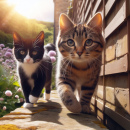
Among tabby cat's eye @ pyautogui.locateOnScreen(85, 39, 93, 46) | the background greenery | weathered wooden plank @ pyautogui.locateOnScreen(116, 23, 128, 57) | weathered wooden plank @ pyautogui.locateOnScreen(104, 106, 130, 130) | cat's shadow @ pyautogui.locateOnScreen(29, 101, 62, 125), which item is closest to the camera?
weathered wooden plank @ pyautogui.locateOnScreen(104, 106, 130, 130)

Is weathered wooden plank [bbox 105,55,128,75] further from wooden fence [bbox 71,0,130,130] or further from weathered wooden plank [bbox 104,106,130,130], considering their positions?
weathered wooden plank [bbox 104,106,130,130]

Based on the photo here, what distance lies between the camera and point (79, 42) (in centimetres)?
167

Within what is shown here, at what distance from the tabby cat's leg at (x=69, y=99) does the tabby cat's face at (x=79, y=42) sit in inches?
11.3

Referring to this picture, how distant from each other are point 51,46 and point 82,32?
1232mm

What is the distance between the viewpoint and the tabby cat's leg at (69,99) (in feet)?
5.16

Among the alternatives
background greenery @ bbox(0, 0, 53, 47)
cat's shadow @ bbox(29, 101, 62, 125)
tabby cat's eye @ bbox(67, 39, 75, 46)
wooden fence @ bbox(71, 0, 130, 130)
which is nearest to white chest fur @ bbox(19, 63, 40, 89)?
cat's shadow @ bbox(29, 101, 62, 125)

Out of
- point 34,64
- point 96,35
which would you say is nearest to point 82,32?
point 96,35

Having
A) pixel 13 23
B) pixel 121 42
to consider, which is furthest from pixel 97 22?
pixel 13 23

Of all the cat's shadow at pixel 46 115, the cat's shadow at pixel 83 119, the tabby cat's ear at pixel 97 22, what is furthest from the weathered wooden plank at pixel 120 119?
the tabby cat's ear at pixel 97 22

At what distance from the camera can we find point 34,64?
81.7 inches

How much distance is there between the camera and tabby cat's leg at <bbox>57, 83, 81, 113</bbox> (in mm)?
1572

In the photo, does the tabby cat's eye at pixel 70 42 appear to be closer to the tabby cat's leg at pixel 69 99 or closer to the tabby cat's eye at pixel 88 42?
the tabby cat's eye at pixel 88 42

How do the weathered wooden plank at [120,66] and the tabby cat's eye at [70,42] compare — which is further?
the tabby cat's eye at [70,42]

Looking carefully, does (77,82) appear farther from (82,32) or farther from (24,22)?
(24,22)
